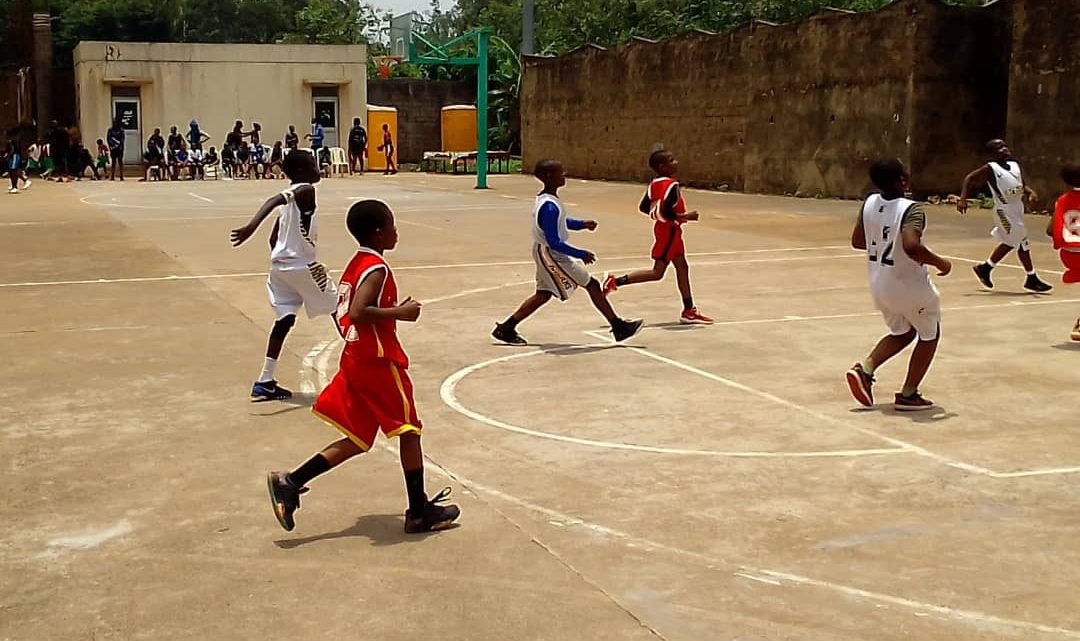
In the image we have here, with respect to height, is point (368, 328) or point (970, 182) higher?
point (970, 182)

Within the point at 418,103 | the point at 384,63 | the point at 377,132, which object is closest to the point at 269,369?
the point at 377,132

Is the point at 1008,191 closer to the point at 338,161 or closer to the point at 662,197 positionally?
the point at 662,197

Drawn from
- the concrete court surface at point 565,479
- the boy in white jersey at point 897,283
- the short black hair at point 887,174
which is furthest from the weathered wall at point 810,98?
the short black hair at point 887,174

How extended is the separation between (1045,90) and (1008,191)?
9.72m

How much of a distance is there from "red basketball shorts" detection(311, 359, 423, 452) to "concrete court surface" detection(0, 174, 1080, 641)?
A: 0.46 metres

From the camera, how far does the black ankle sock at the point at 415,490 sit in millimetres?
5484

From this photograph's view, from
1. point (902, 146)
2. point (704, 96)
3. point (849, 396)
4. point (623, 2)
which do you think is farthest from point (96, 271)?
point (623, 2)

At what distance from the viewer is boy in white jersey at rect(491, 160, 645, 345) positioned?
971 centimetres

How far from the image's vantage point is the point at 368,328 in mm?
5445

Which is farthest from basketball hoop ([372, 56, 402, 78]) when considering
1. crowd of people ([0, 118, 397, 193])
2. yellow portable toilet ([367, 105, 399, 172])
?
crowd of people ([0, 118, 397, 193])

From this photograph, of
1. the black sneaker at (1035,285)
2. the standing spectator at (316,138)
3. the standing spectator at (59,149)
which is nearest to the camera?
the black sneaker at (1035,285)

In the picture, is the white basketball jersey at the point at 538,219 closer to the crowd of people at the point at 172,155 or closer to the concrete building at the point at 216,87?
the crowd of people at the point at 172,155

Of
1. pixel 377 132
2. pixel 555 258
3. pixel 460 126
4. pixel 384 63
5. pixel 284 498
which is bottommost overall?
pixel 284 498

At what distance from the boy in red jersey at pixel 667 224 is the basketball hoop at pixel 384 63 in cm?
3807
